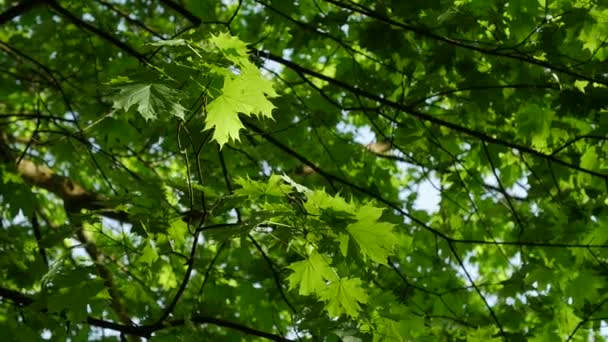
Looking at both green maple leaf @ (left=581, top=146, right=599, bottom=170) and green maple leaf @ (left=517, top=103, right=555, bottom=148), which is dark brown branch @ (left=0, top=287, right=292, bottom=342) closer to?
green maple leaf @ (left=517, top=103, right=555, bottom=148)

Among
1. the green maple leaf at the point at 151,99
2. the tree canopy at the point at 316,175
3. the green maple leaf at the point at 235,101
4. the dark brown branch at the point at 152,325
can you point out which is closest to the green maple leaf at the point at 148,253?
the tree canopy at the point at 316,175

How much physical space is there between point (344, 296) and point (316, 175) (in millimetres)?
1806

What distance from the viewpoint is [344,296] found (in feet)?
7.68

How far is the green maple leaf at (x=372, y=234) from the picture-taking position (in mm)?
2082

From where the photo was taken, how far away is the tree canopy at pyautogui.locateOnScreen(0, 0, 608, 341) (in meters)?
2.15

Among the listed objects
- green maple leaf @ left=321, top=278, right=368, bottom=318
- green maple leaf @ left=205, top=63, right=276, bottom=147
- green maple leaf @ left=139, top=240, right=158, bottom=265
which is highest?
green maple leaf @ left=139, top=240, right=158, bottom=265

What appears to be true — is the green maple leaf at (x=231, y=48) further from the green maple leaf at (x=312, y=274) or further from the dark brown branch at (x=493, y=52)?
the dark brown branch at (x=493, y=52)

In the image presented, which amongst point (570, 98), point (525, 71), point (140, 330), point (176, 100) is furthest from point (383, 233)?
point (525, 71)

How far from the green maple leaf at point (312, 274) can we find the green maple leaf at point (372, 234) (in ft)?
0.68

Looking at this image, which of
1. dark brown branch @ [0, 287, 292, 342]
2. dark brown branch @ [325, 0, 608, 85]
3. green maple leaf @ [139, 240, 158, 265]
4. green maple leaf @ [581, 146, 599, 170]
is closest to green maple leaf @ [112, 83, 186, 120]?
dark brown branch @ [0, 287, 292, 342]

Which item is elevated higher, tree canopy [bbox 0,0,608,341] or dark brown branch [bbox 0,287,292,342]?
tree canopy [bbox 0,0,608,341]

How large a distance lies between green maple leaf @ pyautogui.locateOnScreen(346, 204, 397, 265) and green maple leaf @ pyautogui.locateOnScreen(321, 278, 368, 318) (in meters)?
0.21

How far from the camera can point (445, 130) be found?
4.41m

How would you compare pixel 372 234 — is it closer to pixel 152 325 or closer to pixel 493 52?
pixel 152 325
